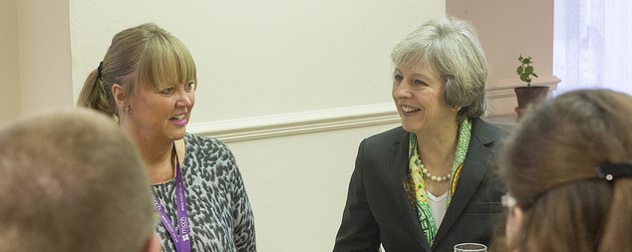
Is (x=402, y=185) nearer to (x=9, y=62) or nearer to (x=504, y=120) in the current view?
(x=9, y=62)

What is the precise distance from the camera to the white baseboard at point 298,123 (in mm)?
3484

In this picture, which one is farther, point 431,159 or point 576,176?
point 431,159

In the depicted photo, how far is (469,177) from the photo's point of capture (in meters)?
2.35

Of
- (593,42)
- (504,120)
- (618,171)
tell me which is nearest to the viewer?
(618,171)

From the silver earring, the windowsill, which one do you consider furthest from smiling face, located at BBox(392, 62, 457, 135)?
the windowsill

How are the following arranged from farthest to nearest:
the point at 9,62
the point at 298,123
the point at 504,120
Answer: the point at 504,120 → the point at 298,123 → the point at 9,62

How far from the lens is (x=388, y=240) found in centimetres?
241

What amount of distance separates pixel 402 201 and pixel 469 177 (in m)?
0.22

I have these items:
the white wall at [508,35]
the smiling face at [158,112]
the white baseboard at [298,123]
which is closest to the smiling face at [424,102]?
the smiling face at [158,112]

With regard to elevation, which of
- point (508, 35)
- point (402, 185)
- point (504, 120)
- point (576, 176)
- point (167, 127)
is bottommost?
point (504, 120)

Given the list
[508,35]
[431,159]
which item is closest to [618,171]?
[431,159]

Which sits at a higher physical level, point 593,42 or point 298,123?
point 593,42

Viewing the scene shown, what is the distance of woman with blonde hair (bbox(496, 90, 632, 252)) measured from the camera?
961mm

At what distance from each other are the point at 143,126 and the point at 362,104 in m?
1.67
